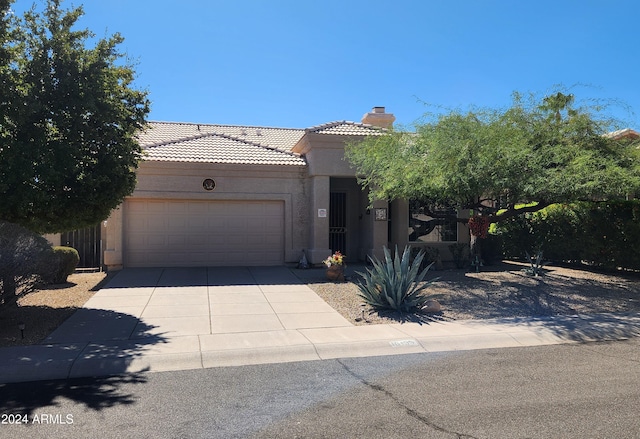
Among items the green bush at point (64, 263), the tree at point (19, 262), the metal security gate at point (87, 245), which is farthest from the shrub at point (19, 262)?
the metal security gate at point (87, 245)

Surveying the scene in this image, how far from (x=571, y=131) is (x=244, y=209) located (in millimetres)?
9050

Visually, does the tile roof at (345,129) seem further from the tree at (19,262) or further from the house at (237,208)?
the tree at (19,262)

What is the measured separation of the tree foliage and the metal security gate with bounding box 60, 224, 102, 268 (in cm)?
855

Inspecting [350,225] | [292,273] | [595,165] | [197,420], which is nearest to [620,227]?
[595,165]

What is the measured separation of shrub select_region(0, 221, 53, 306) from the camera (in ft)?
24.4

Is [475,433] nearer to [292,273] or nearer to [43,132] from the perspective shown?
[43,132]

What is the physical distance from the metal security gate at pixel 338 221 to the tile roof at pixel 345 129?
2.33m

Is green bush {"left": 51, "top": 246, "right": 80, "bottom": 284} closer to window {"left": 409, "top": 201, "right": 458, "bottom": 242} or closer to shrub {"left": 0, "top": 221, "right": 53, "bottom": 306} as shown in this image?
shrub {"left": 0, "top": 221, "right": 53, "bottom": 306}

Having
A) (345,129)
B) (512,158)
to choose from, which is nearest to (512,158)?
(512,158)

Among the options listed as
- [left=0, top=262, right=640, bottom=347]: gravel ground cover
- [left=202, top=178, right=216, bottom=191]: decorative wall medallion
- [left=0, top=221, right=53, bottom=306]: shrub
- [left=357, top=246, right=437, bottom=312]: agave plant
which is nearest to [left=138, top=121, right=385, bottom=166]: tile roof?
[left=202, top=178, right=216, bottom=191]: decorative wall medallion

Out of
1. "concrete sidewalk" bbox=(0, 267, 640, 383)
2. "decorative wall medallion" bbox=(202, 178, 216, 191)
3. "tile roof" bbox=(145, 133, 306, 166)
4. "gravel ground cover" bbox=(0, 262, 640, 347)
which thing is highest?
"tile roof" bbox=(145, 133, 306, 166)

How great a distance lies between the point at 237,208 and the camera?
14.8 meters

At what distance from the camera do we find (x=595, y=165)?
10742 mm

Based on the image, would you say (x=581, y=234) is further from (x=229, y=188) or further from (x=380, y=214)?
(x=229, y=188)
